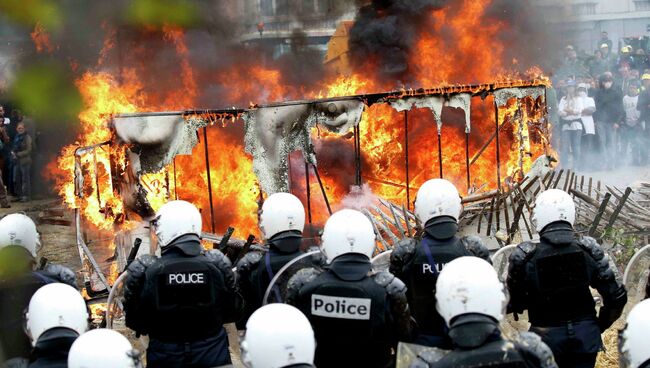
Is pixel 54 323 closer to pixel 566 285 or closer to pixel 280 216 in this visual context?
pixel 280 216

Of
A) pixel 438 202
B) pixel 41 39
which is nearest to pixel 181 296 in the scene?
pixel 438 202

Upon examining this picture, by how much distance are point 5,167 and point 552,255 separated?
1336 centimetres

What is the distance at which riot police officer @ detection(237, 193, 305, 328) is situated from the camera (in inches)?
203

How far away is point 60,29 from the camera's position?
15055 millimetres

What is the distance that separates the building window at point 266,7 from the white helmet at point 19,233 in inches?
620

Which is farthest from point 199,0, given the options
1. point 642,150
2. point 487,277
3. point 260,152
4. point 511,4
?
point 487,277

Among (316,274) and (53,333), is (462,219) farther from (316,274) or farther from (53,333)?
(53,333)

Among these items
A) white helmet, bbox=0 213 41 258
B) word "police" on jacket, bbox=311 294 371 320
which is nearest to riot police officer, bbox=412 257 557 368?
word "police" on jacket, bbox=311 294 371 320

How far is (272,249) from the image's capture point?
522cm

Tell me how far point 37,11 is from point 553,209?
499 inches

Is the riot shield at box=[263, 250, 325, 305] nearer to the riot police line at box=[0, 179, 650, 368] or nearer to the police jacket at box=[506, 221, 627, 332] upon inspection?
the riot police line at box=[0, 179, 650, 368]

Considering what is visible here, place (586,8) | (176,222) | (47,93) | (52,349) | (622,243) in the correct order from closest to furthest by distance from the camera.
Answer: (52,349) < (176,222) < (622,243) < (47,93) < (586,8)

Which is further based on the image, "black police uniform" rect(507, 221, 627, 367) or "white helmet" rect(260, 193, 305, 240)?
"white helmet" rect(260, 193, 305, 240)


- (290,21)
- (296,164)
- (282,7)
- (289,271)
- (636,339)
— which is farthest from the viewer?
(290,21)
